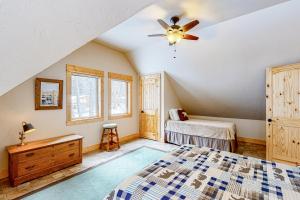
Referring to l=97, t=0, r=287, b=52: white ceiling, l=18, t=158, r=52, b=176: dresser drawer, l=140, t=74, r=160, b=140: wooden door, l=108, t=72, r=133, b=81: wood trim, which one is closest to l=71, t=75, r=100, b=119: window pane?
l=108, t=72, r=133, b=81: wood trim

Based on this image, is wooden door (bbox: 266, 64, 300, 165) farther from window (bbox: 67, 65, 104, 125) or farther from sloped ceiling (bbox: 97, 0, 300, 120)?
window (bbox: 67, 65, 104, 125)

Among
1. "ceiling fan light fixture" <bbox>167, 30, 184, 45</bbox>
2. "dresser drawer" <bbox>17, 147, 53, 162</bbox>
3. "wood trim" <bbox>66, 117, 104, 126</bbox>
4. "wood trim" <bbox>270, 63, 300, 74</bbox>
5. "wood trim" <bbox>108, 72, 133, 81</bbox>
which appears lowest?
"dresser drawer" <bbox>17, 147, 53, 162</bbox>

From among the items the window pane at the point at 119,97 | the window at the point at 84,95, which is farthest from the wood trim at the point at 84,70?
the window pane at the point at 119,97

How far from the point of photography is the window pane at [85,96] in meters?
Result: 3.70

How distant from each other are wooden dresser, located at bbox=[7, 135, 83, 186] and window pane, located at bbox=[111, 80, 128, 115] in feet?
5.30

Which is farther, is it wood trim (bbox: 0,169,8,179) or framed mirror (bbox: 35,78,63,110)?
framed mirror (bbox: 35,78,63,110)

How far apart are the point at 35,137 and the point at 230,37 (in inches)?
165

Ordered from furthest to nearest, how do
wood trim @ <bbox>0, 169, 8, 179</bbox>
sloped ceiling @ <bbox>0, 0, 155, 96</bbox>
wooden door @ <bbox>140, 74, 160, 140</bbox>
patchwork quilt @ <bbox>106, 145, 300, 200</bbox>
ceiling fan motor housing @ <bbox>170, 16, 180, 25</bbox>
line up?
wooden door @ <bbox>140, 74, 160, 140</bbox>, ceiling fan motor housing @ <bbox>170, 16, 180, 25</bbox>, wood trim @ <bbox>0, 169, 8, 179</bbox>, patchwork quilt @ <bbox>106, 145, 300, 200</bbox>, sloped ceiling @ <bbox>0, 0, 155, 96</bbox>

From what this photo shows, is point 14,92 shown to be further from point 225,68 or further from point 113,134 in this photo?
point 225,68

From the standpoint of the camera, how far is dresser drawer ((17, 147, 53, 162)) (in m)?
2.43

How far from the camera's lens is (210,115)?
5305 mm

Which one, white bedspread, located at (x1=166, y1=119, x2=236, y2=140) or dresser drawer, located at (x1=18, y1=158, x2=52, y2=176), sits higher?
white bedspread, located at (x1=166, y1=119, x2=236, y2=140)

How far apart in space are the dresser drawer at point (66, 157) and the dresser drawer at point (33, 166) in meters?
0.11

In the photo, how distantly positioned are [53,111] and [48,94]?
14.4 inches
